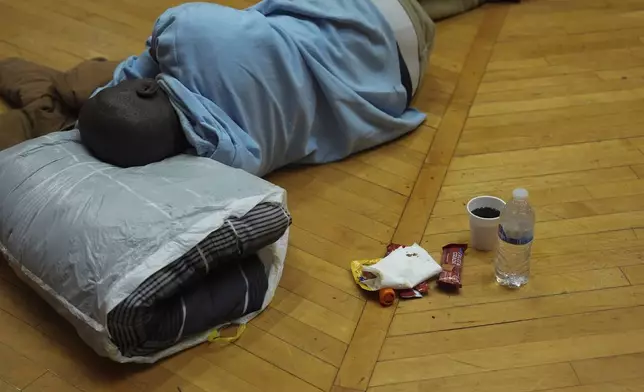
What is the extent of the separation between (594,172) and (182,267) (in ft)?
3.56

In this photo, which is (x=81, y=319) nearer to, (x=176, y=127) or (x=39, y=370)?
(x=39, y=370)

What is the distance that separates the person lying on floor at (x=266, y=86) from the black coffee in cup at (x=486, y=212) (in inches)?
16.5

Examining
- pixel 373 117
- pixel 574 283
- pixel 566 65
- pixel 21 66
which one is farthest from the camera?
pixel 566 65

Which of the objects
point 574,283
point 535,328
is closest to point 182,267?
point 535,328

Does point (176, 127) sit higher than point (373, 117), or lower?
higher

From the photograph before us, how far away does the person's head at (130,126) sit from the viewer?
1.58 meters

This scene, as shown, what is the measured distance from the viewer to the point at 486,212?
5.45 ft

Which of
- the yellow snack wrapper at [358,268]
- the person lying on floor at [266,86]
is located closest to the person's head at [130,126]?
the person lying on floor at [266,86]

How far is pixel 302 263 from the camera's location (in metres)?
1.65

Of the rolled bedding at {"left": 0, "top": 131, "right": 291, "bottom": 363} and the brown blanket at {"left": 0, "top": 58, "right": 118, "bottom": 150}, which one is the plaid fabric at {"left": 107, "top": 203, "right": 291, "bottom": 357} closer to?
the rolled bedding at {"left": 0, "top": 131, "right": 291, "bottom": 363}

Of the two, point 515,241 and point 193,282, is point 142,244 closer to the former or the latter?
point 193,282

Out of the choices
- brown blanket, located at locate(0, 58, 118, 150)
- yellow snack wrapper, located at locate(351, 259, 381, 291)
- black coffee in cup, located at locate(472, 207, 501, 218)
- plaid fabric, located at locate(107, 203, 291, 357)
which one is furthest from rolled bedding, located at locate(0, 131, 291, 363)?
black coffee in cup, located at locate(472, 207, 501, 218)

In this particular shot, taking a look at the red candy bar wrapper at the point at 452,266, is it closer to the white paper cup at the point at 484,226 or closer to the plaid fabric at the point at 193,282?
the white paper cup at the point at 484,226

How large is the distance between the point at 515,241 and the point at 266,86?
0.69m
